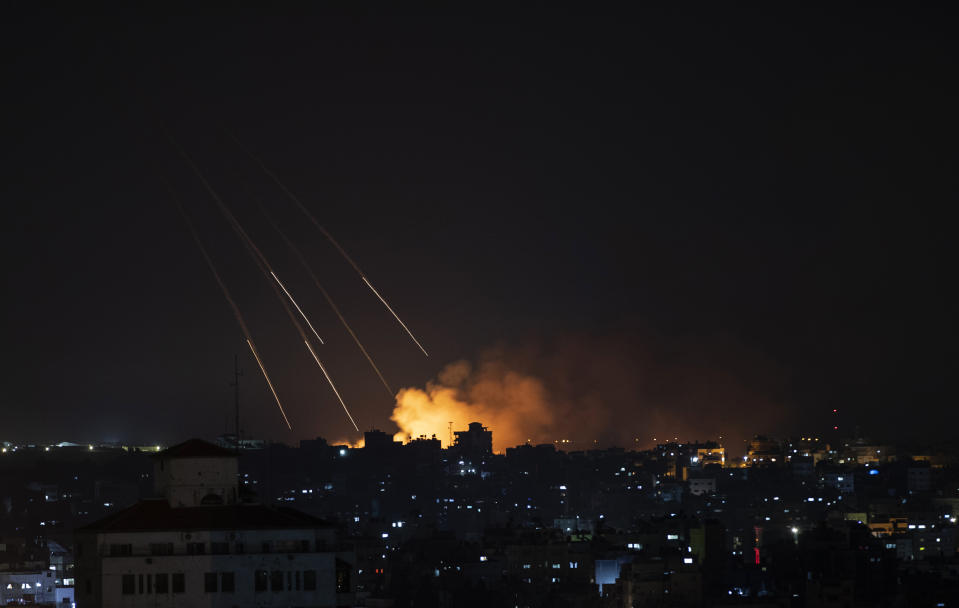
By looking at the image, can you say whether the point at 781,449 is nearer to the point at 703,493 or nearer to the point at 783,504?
the point at 703,493

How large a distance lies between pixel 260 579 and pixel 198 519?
129 centimetres

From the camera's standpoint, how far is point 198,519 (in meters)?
24.8

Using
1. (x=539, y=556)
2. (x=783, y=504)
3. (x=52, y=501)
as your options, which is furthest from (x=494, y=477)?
(x=539, y=556)

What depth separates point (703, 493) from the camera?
439 ft

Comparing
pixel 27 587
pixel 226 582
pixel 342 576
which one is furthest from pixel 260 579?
pixel 27 587

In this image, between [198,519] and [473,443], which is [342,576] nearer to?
[198,519]

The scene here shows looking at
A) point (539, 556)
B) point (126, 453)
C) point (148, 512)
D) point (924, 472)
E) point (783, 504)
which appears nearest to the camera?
point (148, 512)

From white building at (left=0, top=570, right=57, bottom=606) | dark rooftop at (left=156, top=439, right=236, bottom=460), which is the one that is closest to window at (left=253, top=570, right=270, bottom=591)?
dark rooftop at (left=156, top=439, right=236, bottom=460)

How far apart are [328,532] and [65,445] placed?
114697 millimetres

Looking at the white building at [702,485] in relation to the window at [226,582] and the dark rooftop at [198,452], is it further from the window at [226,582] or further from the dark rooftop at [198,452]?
the window at [226,582]

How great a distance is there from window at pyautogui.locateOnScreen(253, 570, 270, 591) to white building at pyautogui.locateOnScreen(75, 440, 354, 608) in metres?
0.01

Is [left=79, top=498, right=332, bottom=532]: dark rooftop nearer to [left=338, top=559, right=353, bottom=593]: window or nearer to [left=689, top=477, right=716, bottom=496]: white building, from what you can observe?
[left=338, top=559, right=353, bottom=593]: window

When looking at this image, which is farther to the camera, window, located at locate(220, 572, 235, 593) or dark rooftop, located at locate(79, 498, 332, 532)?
dark rooftop, located at locate(79, 498, 332, 532)

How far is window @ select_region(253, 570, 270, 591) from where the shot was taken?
24.4 meters
